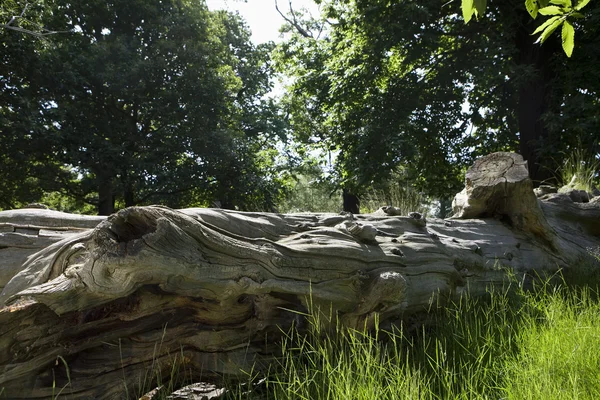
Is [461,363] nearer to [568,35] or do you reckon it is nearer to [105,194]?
[568,35]

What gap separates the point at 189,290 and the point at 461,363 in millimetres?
1672

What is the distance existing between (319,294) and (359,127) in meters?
10.2

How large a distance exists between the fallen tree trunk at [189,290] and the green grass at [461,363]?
0.23 m

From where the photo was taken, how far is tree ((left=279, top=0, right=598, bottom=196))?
34.2 ft

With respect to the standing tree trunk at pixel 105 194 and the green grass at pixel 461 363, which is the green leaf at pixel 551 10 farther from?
the standing tree trunk at pixel 105 194

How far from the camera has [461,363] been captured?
2.81m

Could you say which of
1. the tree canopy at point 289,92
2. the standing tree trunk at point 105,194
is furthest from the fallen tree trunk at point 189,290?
the standing tree trunk at point 105,194

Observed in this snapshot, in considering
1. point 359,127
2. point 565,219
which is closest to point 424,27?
point 359,127

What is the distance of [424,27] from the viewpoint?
11602 mm

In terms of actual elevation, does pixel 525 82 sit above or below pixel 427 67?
below

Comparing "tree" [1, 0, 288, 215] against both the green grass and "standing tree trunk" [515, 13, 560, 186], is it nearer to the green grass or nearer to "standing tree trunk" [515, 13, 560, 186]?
"standing tree trunk" [515, 13, 560, 186]

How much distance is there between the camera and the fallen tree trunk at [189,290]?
242 centimetres

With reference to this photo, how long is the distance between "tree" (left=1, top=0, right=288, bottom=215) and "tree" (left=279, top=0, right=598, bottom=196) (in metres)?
4.43

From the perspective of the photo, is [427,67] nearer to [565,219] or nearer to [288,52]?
[288,52]
